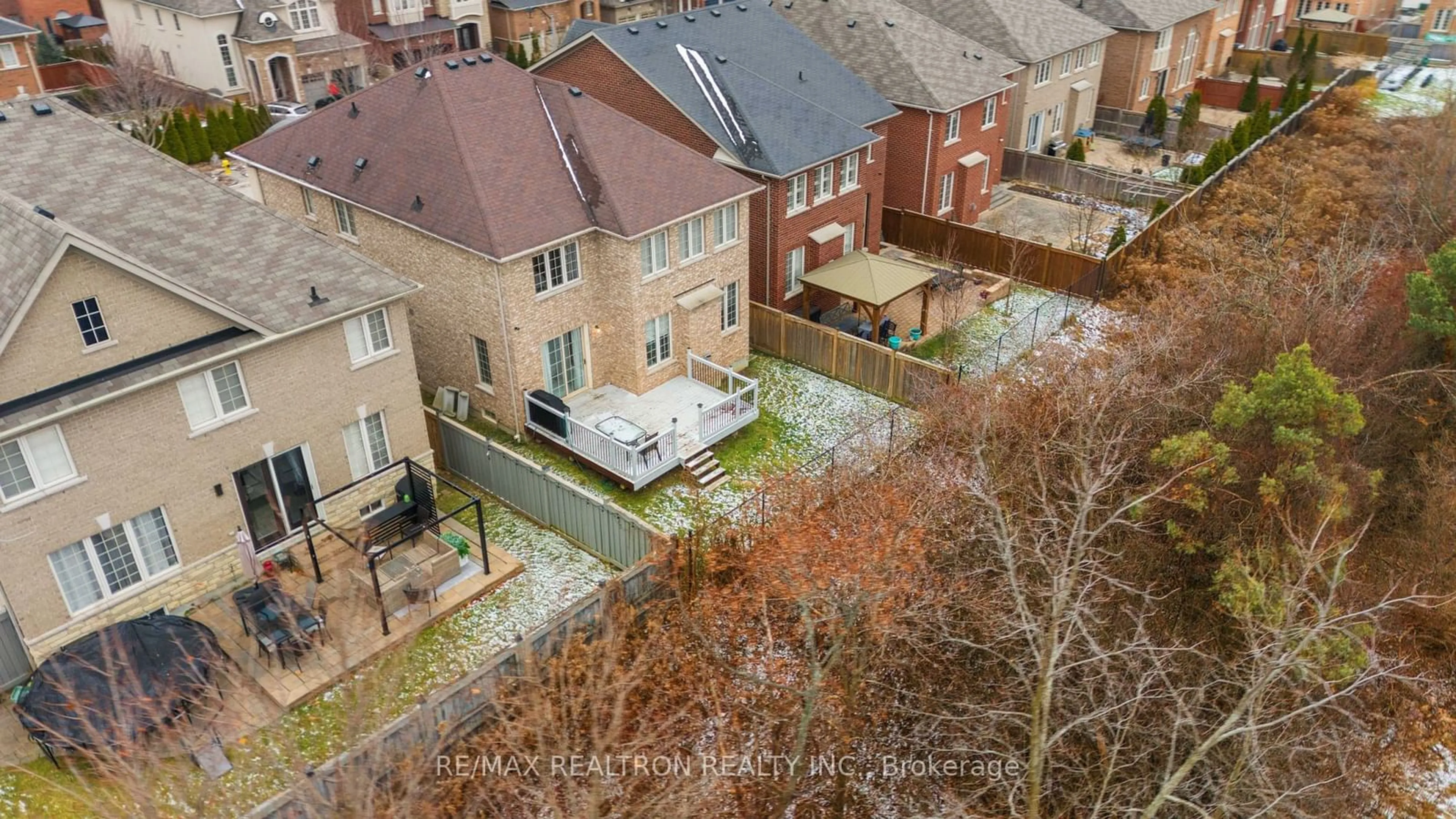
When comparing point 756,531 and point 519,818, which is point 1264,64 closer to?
point 756,531

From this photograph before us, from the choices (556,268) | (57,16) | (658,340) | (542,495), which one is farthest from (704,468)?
(57,16)

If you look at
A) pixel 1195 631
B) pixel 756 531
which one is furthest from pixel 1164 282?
pixel 756 531

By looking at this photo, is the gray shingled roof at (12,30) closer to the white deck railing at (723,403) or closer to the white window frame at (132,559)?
the white window frame at (132,559)

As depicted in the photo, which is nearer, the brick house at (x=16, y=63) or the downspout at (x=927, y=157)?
the downspout at (x=927, y=157)

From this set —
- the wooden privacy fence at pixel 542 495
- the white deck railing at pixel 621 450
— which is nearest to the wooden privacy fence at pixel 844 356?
the white deck railing at pixel 621 450

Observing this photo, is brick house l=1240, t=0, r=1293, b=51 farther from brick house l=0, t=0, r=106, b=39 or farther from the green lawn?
brick house l=0, t=0, r=106, b=39
